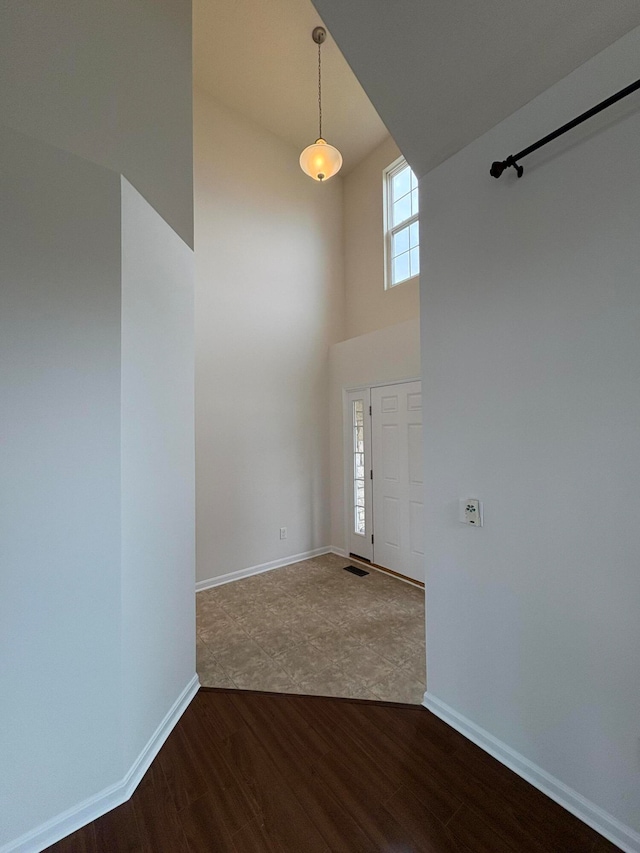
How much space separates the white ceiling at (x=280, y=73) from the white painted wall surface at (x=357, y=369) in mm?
2404

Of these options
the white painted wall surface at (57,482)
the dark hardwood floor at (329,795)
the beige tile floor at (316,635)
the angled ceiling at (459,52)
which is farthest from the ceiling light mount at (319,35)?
the dark hardwood floor at (329,795)

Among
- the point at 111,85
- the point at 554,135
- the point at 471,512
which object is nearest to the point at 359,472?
the point at 471,512

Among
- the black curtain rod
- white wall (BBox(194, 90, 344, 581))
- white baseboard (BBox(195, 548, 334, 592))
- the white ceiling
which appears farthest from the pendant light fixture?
white baseboard (BBox(195, 548, 334, 592))

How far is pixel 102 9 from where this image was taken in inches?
60.9

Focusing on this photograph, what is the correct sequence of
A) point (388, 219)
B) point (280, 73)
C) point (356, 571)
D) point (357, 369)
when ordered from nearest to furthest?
point (280, 73) < point (356, 571) < point (357, 369) < point (388, 219)

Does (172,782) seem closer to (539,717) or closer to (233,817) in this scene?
(233,817)

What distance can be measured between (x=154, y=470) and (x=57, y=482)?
41 cm

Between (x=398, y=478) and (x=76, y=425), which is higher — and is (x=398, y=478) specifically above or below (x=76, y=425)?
below

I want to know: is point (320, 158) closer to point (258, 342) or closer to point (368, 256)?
point (368, 256)

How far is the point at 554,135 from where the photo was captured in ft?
4.20

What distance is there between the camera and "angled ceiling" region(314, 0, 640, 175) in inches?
48.7

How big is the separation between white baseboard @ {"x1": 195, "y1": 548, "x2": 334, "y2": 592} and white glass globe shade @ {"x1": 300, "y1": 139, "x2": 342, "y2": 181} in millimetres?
3722

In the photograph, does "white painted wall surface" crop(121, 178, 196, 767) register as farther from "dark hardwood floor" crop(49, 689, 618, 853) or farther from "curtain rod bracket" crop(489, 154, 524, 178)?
"curtain rod bracket" crop(489, 154, 524, 178)

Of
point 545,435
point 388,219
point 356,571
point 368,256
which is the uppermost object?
point 388,219
